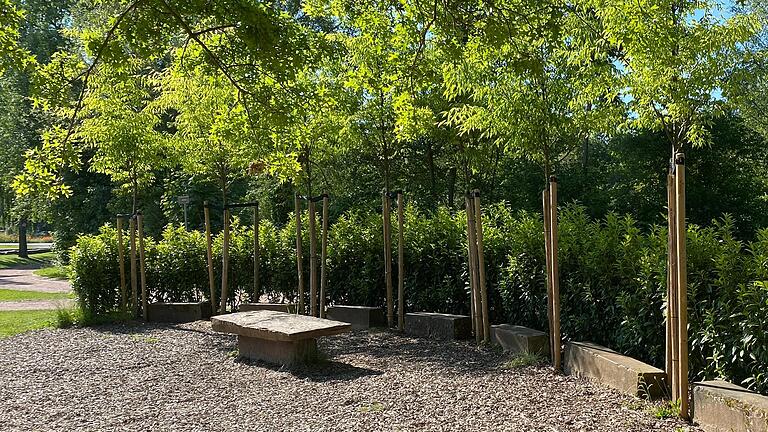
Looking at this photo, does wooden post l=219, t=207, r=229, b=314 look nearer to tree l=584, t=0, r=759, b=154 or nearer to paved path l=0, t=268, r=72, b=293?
tree l=584, t=0, r=759, b=154

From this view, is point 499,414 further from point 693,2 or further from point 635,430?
point 693,2

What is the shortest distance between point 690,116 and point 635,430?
25.4ft

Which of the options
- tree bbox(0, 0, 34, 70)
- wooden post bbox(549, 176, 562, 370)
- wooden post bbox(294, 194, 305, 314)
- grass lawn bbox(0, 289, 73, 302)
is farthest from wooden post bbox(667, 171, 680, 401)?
grass lawn bbox(0, 289, 73, 302)

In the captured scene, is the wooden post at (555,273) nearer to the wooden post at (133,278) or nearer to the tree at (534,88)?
the tree at (534,88)

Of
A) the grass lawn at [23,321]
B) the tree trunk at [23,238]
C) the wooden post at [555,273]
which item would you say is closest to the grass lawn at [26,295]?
the grass lawn at [23,321]

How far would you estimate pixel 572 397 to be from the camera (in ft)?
17.7

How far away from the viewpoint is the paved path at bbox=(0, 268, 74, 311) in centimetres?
1423

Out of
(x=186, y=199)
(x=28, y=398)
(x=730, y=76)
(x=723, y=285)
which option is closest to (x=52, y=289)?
(x=186, y=199)

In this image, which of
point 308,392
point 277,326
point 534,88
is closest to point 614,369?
point 308,392

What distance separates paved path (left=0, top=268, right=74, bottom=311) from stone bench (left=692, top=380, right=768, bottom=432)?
11032 millimetres

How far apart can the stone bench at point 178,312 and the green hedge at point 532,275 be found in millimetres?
549

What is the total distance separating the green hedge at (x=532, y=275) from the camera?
489cm

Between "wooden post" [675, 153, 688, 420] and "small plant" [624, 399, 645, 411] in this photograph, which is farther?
Answer: "small plant" [624, 399, 645, 411]

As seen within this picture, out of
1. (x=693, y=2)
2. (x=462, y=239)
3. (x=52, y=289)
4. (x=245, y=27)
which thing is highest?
(x=693, y=2)
